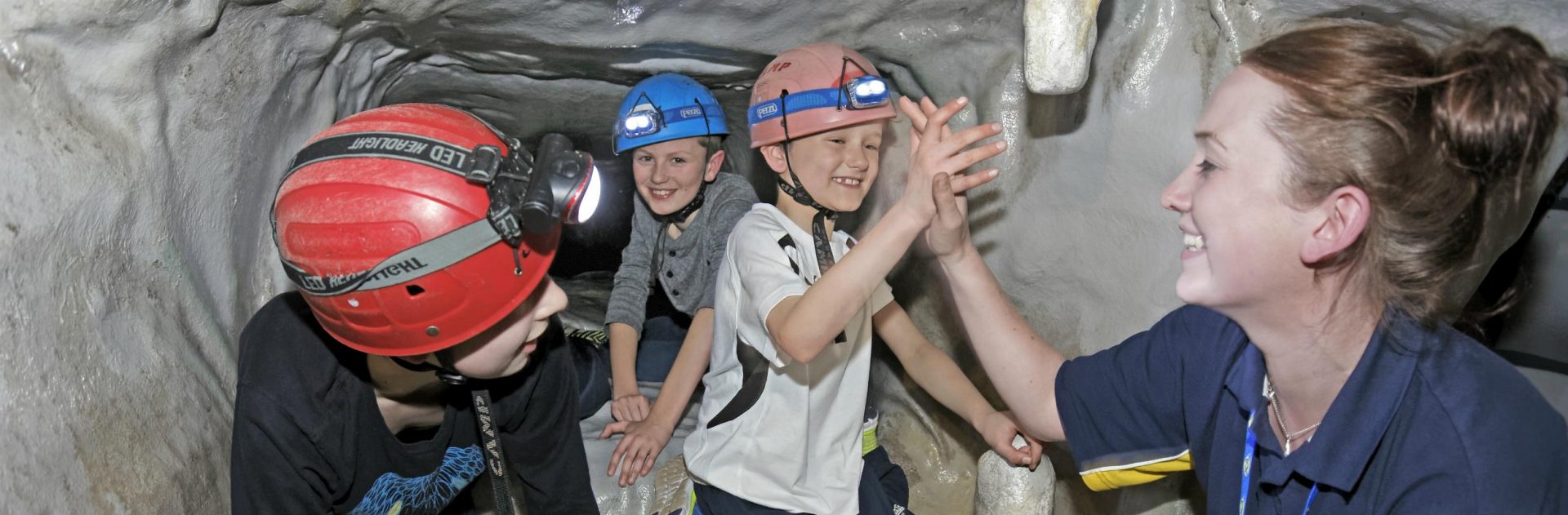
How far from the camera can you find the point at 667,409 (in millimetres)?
3100

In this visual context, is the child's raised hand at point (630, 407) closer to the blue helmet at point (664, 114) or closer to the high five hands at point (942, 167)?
the blue helmet at point (664, 114)

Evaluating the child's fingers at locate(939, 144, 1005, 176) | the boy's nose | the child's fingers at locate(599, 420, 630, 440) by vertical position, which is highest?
the child's fingers at locate(939, 144, 1005, 176)

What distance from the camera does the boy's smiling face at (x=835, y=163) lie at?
8.82 ft

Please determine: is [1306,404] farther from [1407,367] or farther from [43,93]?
[43,93]

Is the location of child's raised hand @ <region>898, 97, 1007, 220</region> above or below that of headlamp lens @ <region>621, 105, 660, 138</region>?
above

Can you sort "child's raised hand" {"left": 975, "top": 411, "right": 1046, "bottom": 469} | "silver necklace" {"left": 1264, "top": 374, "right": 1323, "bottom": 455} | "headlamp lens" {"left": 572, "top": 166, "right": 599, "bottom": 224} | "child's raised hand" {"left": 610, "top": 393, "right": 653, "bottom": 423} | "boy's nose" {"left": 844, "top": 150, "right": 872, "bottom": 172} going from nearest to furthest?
"silver necklace" {"left": 1264, "top": 374, "right": 1323, "bottom": 455} < "headlamp lens" {"left": 572, "top": 166, "right": 599, "bottom": 224} < "child's raised hand" {"left": 975, "top": 411, "right": 1046, "bottom": 469} < "boy's nose" {"left": 844, "top": 150, "right": 872, "bottom": 172} < "child's raised hand" {"left": 610, "top": 393, "right": 653, "bottom": 423}

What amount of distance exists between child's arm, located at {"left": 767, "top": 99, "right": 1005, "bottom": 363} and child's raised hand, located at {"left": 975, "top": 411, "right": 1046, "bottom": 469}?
0.65 m

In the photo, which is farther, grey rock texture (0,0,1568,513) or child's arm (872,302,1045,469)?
child's arm (872,302,1045,469)

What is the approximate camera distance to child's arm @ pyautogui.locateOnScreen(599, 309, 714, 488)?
10.0 feet

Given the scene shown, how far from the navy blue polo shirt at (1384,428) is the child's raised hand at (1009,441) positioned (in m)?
0.59

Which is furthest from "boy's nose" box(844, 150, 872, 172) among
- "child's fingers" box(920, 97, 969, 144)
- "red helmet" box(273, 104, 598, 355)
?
"red helmet" box(273, 104, 598, 355)

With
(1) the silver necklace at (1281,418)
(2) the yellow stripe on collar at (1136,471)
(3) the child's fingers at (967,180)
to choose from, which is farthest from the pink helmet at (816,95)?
(1) the silver necklace at (1281,418)

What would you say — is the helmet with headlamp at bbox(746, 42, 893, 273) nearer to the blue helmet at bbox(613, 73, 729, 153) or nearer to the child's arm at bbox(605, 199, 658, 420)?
the blue helmet at bbox(613, 73, 729, 153)

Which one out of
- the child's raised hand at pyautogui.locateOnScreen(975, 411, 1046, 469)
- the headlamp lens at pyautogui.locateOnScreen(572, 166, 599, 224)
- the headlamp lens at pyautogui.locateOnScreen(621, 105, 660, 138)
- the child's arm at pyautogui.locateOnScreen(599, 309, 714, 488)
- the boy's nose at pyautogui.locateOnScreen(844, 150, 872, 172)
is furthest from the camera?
the headlamp lens at pyautogui.locateOnScreen(621, 105, 660, 138)
